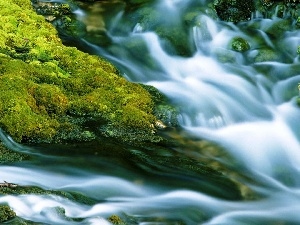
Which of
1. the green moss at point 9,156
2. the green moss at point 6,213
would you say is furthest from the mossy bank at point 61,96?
the green moss at point 6,213

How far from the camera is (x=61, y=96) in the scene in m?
8.95

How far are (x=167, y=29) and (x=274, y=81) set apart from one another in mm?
3185

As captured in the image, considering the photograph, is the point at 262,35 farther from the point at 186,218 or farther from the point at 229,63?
the point at 186,218

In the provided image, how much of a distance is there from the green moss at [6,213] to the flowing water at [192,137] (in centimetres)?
16

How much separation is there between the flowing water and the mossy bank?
376 mm

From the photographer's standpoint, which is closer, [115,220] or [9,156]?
[115,220]

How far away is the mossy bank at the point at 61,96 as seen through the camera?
8.23 metres

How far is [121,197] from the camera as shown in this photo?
23.3ft

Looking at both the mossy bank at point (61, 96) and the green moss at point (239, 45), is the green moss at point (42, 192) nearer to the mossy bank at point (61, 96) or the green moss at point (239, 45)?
the mossy bank at point (61, 96)

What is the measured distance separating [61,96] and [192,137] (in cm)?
241

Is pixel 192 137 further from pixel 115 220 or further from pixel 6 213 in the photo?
pixel 6 213

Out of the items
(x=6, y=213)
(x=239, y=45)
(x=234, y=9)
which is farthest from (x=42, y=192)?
(x=234, y=9)

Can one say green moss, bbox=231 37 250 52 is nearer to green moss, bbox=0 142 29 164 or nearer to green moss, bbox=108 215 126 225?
green moss, bbox=0 142 29 164

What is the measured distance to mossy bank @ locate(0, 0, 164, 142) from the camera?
823 centimetres
